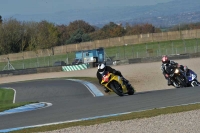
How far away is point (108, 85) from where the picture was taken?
19203mm

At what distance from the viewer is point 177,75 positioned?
68.4ft

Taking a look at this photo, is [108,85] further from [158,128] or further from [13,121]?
[158,128]

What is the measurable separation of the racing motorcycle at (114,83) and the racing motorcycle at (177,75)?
7.86 feet

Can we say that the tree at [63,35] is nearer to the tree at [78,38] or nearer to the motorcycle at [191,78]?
the tree at [78,38]

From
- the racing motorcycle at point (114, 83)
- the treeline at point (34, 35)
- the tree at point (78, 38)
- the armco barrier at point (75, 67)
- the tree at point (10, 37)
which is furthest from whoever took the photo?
the tree at point (78, 38)

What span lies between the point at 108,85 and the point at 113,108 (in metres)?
4.36

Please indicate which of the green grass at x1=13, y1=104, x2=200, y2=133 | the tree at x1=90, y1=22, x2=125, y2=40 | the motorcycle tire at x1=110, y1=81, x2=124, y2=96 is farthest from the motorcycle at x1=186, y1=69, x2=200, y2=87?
the tree at x1=90, y1=22, x2=125, y2=40

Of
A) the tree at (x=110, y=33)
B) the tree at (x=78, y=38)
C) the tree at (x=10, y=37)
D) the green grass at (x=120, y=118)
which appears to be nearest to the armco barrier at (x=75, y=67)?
the tree at (x=10, y=37)

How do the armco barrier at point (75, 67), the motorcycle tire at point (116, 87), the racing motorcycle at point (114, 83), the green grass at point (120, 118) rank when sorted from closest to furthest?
the green grass at point (120, 118) < the racing motorcycle at point (114, 83) < the motorcycle tire at point (116, 87) < the armco barrier at point (75, 67)

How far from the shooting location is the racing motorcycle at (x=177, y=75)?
820 inches

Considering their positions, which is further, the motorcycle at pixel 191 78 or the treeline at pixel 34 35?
the treeline at pixel 34 35

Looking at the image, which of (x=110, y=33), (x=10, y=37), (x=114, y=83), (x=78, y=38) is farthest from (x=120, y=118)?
(x=110, y=33)

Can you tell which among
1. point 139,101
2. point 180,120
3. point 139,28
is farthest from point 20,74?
point 139,28

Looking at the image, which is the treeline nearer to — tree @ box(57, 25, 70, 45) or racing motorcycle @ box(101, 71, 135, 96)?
tree @ box(57, 25, 70, 45)
